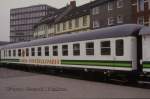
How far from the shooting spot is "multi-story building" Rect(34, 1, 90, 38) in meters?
60.9

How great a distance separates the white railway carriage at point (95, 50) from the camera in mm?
15578

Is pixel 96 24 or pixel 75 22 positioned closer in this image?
pixel 96 24

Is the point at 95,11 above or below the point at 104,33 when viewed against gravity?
above

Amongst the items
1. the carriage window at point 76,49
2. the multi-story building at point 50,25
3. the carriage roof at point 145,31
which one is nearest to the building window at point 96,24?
the multi-story building at point 50,25

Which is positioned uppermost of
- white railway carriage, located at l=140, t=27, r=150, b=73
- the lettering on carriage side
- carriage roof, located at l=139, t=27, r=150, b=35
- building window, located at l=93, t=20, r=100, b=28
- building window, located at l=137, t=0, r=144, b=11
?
building window, located at l=137, t=0, r=144, b=11

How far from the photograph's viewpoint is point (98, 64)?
1786 cm

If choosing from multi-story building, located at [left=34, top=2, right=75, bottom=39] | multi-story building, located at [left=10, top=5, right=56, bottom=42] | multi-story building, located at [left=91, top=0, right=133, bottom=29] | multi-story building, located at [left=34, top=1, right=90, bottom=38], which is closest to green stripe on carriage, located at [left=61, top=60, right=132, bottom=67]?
multi-story building, located at [left=91, top=0, right=133, bottom=29]

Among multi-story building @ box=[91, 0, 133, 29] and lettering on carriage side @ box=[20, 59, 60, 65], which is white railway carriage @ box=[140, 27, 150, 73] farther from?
multi-story building @ box=[91, 0, 133, 29]

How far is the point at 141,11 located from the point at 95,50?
31.6 meters

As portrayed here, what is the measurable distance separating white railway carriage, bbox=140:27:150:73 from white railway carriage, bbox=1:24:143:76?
558mm

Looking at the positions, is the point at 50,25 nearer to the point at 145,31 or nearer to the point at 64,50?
the point at 64,50

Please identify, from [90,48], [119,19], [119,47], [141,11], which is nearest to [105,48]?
[119,47]

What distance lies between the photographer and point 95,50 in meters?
18.2

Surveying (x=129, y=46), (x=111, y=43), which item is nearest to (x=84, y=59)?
(x=111, y=43)
